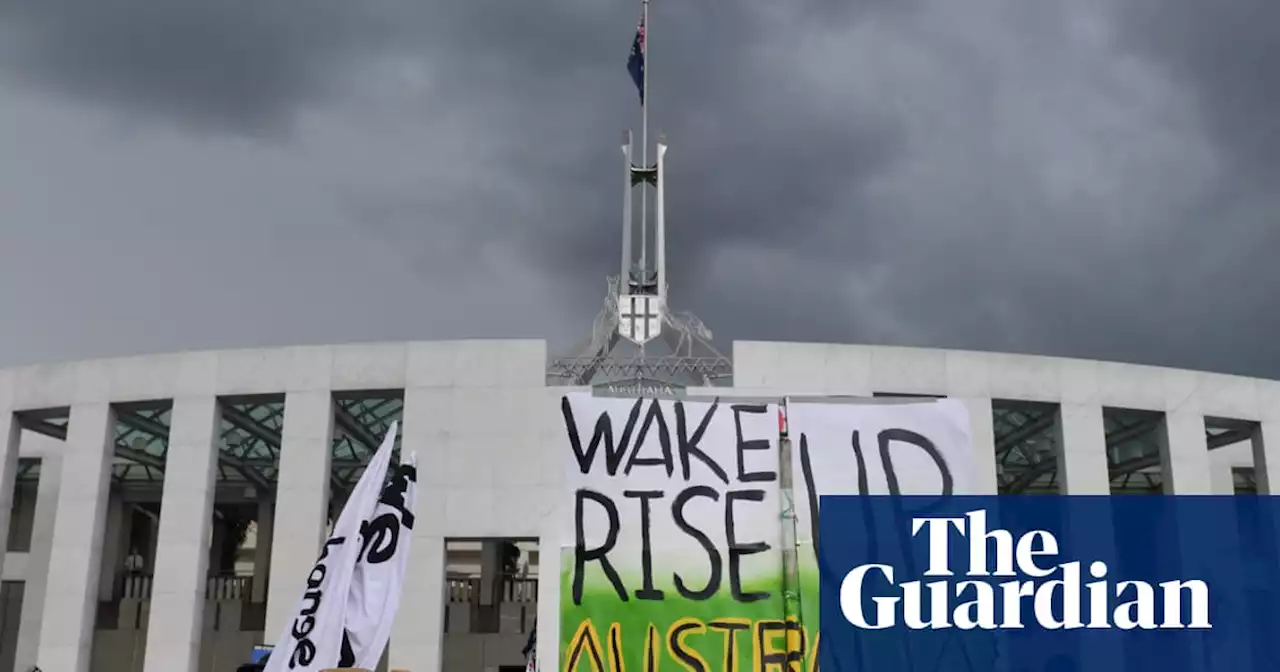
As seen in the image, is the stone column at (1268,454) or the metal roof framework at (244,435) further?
the stone column at (1268,454)

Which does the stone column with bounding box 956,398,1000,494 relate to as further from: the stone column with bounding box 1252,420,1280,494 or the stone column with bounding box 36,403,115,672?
the stone column with bounding box 36,403,115,672

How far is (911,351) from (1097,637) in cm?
2532

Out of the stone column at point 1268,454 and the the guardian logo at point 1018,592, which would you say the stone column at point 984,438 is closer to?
the stone column at point 1268,454

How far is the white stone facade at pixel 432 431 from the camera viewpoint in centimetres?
2816

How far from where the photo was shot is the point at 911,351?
29.7 meters

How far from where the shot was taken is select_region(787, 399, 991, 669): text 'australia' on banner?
6.09 metres

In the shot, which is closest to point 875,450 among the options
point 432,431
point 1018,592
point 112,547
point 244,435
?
point 1018,592

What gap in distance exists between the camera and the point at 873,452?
20.2 ft

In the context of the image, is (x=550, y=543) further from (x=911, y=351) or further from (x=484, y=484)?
(x=911, y=351)

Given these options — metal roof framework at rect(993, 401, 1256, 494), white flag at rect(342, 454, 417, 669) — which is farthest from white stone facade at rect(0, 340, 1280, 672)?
white flag at rect(342, 454, 417, 669)

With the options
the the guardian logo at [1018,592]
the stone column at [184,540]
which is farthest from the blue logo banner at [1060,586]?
the stone column at [184,540]

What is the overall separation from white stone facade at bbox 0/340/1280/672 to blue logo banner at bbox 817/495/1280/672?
22661 mm

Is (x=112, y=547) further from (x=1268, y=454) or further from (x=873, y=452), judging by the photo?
(x=873, y=452)

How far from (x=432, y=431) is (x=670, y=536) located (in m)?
23.3
